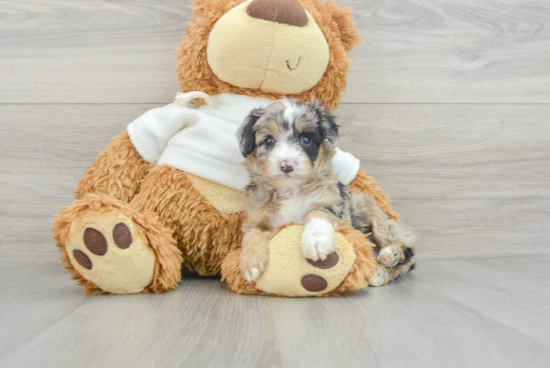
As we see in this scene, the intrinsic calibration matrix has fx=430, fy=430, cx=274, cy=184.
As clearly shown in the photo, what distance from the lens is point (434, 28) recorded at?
195 cm

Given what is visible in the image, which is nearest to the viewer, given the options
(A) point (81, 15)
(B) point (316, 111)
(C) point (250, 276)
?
(C) point (250, 276)

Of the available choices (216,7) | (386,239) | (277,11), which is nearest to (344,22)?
(277,11)

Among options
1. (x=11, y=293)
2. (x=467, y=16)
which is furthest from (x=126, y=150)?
(x=467, y=16)

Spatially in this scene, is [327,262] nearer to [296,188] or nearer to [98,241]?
[296,188]

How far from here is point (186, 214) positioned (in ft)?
4.85

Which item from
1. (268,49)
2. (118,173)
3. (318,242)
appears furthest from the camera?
(118,173)

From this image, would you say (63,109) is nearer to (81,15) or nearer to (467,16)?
(81,15)

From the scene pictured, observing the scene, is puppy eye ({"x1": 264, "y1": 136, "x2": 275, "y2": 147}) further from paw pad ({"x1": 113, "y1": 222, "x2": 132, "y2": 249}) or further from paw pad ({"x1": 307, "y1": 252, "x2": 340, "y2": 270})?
paw pad ({"x1": 113, "y1": 222, "x2": 132, "y2": 249})

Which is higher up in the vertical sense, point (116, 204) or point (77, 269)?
point (116, 204)

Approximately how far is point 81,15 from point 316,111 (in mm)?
1197

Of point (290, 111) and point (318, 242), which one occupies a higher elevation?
point (290, 111)

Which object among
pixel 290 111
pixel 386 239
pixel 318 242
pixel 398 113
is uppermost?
pixel 290 111

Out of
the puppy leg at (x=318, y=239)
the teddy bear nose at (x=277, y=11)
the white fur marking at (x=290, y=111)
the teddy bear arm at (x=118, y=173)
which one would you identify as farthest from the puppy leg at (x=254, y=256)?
the teddy bear nose at (x=277, y=11)

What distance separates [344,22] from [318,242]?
0.88 meters
